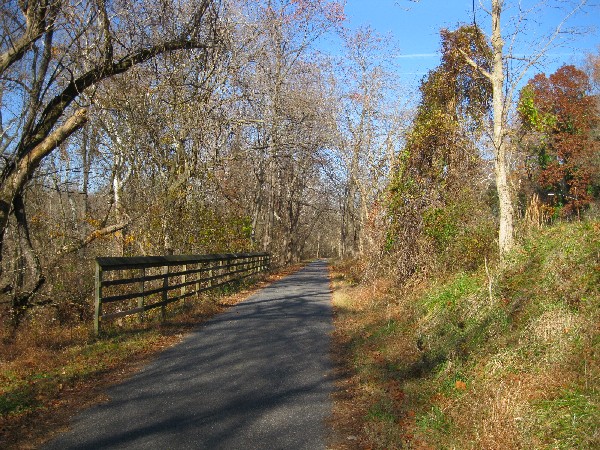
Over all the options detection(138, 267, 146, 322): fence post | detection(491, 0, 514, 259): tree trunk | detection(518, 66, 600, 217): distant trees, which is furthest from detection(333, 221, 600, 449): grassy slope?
detection(518, 66, 600, 217): distant trees

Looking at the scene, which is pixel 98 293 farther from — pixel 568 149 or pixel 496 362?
pixel 568 149

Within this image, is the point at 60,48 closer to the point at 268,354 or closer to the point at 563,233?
the point at 268,354

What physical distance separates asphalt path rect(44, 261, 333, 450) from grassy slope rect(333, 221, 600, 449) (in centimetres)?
50

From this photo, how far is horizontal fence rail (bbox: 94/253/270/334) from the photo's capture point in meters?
9.31

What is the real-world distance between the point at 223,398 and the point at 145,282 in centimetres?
780

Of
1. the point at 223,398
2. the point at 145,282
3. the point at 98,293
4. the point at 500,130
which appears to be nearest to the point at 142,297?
the point at 98,293

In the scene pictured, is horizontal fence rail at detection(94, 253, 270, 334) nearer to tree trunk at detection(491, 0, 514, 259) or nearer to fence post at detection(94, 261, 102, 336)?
fence post at detection(94, 261, 102, 336)

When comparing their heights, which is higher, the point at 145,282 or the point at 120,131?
the point at 120,131

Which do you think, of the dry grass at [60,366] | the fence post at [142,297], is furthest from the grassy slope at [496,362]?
the fence post at [142,297]

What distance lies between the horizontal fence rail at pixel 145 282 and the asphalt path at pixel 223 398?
144 cm

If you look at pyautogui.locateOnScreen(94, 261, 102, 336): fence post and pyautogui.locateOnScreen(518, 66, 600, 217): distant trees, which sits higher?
pyautogui.locateOnScreen(518, 66, 600, 217): distant trees

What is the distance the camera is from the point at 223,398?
20.6 ft

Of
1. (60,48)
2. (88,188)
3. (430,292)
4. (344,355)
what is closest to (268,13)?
(88,188)

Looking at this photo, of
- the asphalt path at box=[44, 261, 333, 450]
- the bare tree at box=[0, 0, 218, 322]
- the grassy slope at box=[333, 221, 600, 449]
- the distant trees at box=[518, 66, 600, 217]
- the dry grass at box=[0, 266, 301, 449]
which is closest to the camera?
the grassy slope at box=[333, 221, 600, 449]
